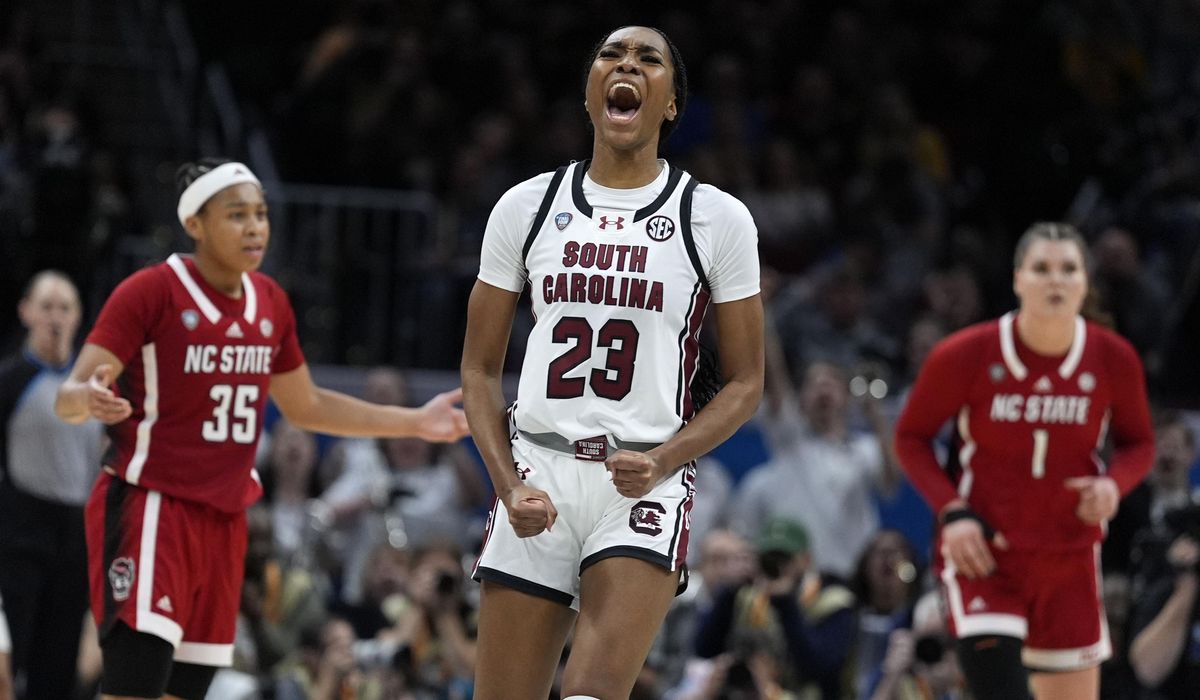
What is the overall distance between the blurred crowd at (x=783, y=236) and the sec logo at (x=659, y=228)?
4032 millimetres

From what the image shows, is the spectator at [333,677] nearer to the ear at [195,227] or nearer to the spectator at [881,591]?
the spectator at [881,591]

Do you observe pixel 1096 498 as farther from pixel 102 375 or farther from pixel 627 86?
pixel 102 375

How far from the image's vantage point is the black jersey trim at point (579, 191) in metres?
4.58

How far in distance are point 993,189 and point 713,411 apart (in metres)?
8.93

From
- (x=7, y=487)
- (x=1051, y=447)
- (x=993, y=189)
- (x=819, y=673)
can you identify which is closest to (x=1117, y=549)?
(x=819, y=673)

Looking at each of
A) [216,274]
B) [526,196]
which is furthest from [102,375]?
[526,196]

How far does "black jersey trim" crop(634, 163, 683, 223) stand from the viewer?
4.55 metres

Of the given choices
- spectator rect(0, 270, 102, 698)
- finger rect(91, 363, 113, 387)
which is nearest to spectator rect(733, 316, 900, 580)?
spectator rect(0, 270, 102, 698)

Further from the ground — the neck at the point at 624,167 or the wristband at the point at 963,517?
Answer: the neck at the point at 624,167

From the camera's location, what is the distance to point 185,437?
5762 millimetres

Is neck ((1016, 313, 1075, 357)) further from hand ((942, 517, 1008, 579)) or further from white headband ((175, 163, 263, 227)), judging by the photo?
white headband ((175, 163, 263, 227))

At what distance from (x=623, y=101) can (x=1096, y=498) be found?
2.58 m

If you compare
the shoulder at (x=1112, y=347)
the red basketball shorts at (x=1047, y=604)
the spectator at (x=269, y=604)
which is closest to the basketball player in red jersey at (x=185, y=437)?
the red basketball shorts at (x=1047, y=604)

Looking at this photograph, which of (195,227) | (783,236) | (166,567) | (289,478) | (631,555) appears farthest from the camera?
(783,236)
